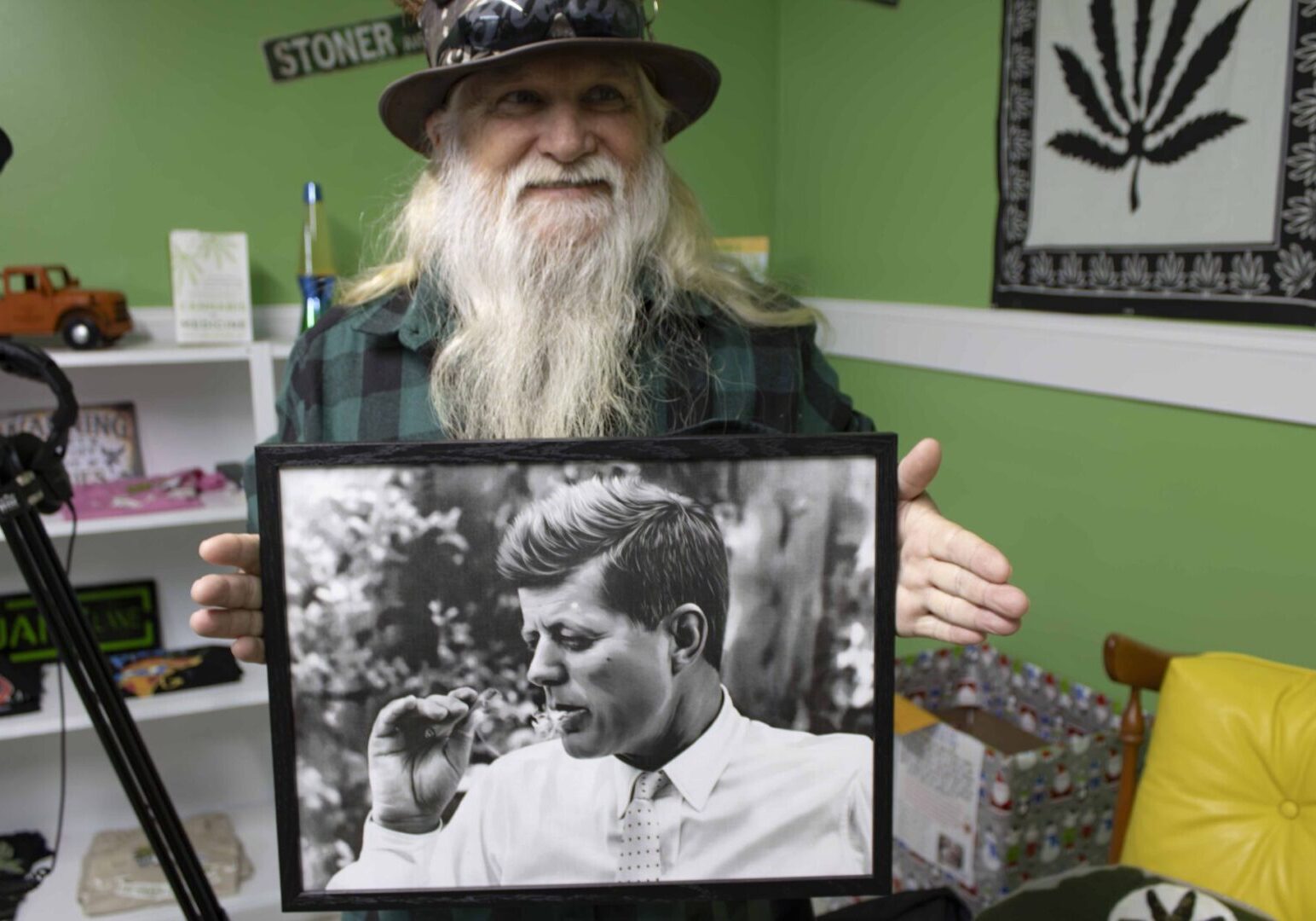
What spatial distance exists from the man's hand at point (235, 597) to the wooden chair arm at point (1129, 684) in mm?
1192

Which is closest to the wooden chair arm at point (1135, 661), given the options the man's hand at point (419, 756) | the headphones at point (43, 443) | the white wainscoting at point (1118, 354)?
the white wainscoting at point (1118, 354)

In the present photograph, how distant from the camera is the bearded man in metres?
1.11

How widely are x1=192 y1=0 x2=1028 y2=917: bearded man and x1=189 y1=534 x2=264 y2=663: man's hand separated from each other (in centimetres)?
26

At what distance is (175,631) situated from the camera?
2404mm

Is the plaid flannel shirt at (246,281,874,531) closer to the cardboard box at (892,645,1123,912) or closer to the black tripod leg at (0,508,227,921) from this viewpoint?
the black tripod leg at (0,508,227,921)

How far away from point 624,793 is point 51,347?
1.76 meters

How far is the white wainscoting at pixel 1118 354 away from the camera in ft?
4.96

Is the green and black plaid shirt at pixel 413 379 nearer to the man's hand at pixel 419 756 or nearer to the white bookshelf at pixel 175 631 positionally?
the man's hand at pixel 419 756

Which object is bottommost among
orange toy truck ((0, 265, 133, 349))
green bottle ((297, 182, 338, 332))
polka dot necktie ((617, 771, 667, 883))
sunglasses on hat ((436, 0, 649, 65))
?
polka dot necktie ((617, 771, 667, 883))

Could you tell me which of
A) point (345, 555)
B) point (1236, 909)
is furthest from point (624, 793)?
point (1236, 909)

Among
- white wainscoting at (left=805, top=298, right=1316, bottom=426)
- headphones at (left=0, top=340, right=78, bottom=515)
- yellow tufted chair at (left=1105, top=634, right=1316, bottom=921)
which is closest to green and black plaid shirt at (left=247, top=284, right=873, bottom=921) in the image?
headphones at (left=0, top=340, right=78, bottom=515)

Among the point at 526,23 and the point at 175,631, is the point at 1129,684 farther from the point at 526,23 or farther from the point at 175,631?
the point at 175,631

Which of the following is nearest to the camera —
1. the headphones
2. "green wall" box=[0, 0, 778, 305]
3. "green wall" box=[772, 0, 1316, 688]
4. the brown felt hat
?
the brown felt hat

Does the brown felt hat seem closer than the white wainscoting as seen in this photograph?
Yes
